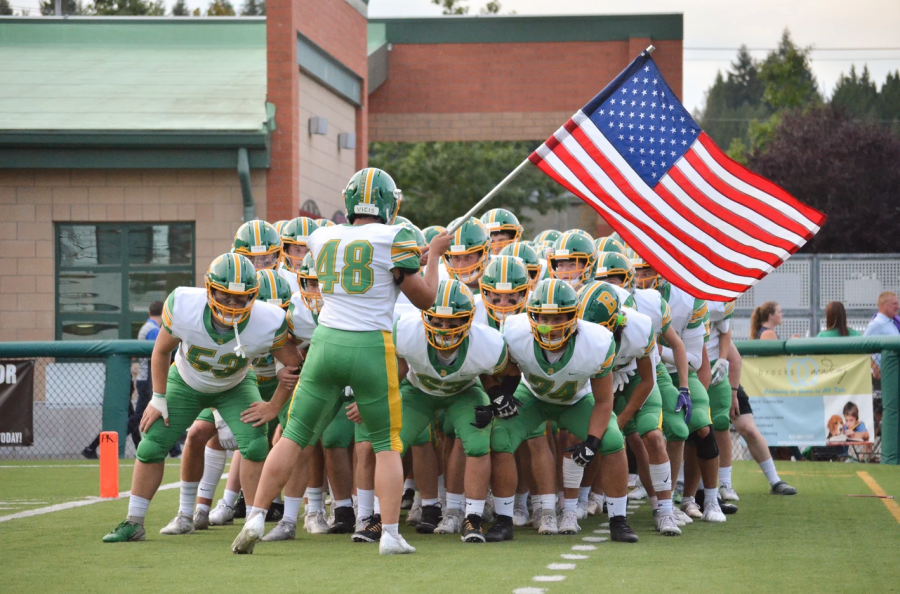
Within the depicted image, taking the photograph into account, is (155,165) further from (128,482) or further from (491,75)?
(491,75)

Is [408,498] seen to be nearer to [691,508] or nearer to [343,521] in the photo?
[343,521]

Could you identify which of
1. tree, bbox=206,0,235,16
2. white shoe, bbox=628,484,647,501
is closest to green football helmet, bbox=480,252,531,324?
white shoe, bbox=628,484,647,501

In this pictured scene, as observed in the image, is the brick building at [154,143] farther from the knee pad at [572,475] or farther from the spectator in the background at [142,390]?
the knee pad at [572,475]

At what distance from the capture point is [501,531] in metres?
6.79

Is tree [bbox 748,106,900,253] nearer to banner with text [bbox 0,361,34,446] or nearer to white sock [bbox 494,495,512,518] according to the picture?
banner with text [bbox 0,361,34,446]


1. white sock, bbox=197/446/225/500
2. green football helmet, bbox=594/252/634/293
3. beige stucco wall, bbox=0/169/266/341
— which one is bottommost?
white sock, bbox=197/446/225/500

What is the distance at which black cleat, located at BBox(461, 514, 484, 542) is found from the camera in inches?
262

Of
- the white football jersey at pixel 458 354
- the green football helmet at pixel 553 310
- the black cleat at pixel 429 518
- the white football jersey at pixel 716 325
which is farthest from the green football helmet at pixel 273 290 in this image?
the white football jersey at pixel 716 325

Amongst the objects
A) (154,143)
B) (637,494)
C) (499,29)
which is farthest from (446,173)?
(637,494)

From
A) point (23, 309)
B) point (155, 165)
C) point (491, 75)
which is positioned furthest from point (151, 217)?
point (491, 75)

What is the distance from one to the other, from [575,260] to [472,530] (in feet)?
6.89

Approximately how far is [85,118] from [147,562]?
36.2 ft

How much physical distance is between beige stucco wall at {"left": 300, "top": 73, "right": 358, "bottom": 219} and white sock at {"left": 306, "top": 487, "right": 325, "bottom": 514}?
30.2 ft

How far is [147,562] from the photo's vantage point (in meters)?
5.83
